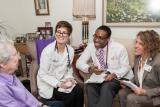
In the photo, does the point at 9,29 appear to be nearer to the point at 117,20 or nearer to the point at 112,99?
the point at 117,20

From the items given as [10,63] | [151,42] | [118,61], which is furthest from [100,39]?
[10,63]

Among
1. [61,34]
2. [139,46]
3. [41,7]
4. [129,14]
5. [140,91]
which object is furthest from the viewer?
[41,7]

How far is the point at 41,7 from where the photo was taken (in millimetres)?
4129

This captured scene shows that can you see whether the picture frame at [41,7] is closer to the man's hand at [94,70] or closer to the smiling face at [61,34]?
the smiling face at [61,34]

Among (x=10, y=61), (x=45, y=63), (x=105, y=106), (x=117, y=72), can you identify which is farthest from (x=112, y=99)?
(x=10, y=61)

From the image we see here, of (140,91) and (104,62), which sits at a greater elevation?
(104,62)

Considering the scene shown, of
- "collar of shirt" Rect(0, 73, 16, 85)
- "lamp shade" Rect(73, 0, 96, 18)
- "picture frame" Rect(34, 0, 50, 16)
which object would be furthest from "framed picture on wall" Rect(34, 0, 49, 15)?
"collar of shirt" Rect(0, 73, 16, 85)

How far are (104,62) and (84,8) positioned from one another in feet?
3.06

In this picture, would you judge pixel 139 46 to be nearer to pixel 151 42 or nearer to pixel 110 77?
pixel 151 42

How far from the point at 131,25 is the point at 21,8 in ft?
6.80

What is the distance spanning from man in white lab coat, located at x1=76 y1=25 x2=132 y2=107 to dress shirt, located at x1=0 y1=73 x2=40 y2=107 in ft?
3.00

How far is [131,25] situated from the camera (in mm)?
3297

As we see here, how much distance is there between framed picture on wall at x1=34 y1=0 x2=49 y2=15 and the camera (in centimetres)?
407

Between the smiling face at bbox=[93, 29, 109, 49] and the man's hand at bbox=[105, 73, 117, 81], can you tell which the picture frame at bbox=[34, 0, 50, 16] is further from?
the man's hand at bbox=[105, 73, 117, 81]
